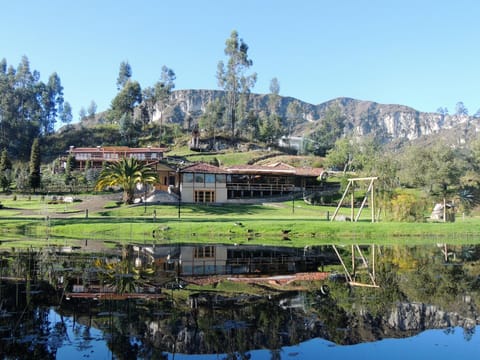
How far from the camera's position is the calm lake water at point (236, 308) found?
414 inches

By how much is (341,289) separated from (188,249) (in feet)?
46.9

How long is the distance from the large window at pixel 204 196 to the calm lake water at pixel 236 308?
40.8 meters

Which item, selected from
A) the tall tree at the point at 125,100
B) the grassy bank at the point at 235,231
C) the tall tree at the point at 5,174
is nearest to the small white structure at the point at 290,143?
the tall tree at the point at 125,100

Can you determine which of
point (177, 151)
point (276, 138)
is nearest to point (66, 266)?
point (177, 151)

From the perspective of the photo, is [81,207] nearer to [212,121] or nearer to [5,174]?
[5,174]

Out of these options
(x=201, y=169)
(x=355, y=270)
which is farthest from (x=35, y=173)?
(x=355, y=270)

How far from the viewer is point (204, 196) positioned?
65562 millimetres

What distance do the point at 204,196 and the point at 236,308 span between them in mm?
52179

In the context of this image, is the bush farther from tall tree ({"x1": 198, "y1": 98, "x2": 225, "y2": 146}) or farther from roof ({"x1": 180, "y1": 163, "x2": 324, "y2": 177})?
tall tree ({"x1": 198, "y1": 98, "x2": 225, "y2": 146})

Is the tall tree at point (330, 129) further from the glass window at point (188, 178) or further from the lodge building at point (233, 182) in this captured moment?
the glass window at point (188, 178)

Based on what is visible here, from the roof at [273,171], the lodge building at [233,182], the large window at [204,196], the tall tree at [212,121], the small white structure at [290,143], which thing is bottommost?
the large window at [204,196]

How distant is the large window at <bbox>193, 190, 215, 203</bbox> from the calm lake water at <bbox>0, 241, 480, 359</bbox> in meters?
40.8

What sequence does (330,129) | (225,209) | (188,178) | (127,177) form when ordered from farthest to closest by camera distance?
(330,129) < (188,178) < (225,209) < (127,177)

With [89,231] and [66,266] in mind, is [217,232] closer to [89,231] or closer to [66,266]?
[89,231]
